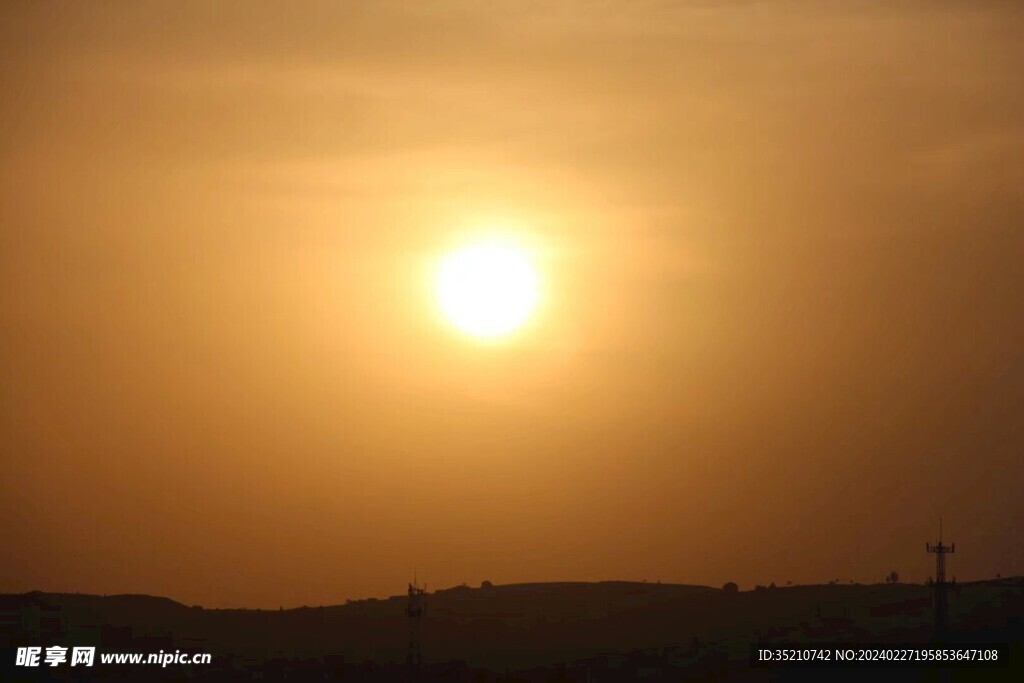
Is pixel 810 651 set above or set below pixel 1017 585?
below

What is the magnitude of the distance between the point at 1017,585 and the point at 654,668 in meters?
50.1

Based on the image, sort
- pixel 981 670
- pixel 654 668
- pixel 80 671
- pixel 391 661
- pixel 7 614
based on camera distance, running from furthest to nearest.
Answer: pixel 7 614
pixel 391 661
pixel 654 668
pixel 80 671
pixel 981 670

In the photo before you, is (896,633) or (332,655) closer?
(896,633)

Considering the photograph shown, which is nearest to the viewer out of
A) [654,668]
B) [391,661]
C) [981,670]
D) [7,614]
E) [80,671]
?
[981,670]

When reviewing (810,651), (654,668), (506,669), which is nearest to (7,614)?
(506,669)

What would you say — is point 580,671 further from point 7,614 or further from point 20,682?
point 7,614

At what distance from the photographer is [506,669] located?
176 meters

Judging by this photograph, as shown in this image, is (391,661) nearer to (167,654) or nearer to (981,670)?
(167,654)

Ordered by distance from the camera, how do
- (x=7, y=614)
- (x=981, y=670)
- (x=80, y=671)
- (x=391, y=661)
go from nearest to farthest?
1. (x=981, y=670)
2. (x=80, y=671)
3. (x=391, y=661)
4. (x=7, y=614)

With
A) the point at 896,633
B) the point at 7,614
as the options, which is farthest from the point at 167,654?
the point at 896,633

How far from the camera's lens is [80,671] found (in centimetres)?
15425

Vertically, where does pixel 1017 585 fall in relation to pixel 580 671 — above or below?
above

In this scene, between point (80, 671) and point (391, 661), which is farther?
point (391, 661)

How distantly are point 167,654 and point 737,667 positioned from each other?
56.0 meters
